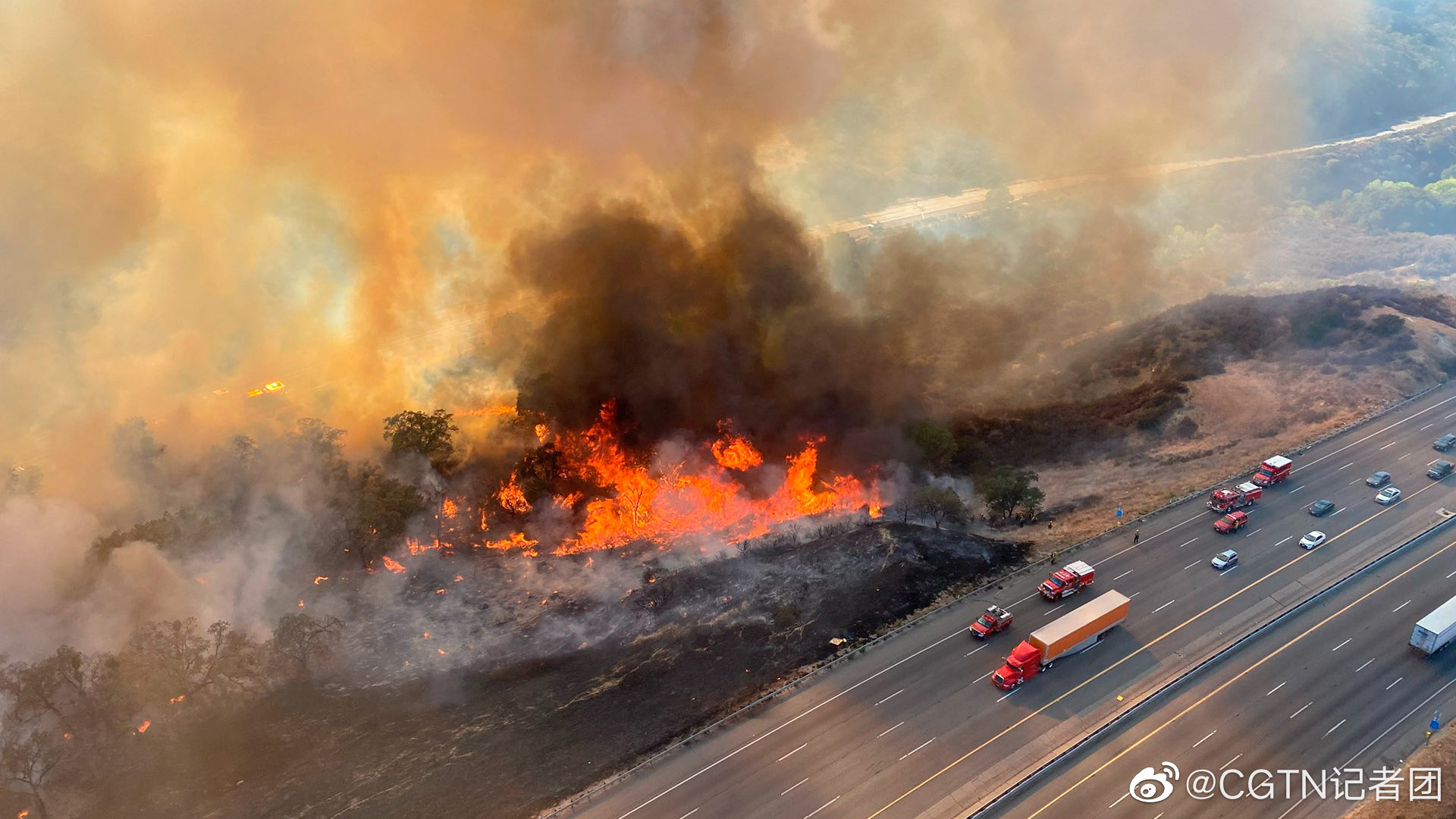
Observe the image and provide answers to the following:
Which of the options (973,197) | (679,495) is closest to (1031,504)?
(679,495)

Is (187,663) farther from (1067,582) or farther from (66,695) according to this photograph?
(1067,582)

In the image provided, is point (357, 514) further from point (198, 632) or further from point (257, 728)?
point (257, 728)

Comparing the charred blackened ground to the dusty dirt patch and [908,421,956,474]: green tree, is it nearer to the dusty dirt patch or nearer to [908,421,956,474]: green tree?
[908,421,956,474]: green tree

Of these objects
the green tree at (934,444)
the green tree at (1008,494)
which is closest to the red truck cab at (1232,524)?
the green tree at (1008,494)

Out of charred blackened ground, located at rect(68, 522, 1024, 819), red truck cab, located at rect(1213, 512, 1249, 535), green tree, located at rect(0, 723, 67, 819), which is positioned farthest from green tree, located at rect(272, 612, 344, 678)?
red truck cab, located at rect(1213, 512, 1249, 535)

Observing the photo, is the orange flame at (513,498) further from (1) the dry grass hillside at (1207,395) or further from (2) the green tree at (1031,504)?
(2) the green tree at (1031,504)

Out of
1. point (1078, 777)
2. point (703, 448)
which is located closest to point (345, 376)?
point (703, 448)
